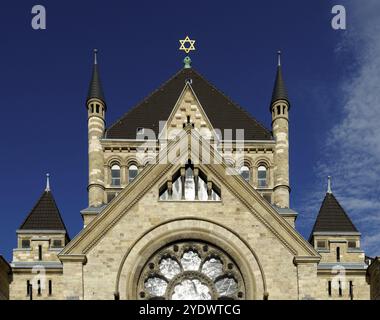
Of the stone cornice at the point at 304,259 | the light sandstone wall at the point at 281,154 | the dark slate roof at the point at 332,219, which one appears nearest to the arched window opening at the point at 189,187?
the stone cornice at the point at 304,259

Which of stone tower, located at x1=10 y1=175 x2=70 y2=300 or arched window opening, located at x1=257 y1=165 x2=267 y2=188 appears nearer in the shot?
stone tower, located at x1=10 y1=175 x2=70 y2=300

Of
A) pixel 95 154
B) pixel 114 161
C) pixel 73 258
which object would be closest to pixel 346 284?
pixel 73 258

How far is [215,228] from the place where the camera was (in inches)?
1433

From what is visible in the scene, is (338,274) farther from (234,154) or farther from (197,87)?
(197,87)

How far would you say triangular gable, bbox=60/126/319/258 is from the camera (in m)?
35.8

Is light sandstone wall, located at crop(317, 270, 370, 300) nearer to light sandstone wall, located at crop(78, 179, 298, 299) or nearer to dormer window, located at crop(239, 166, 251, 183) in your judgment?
light sandstone wall, located at crop(78, 179, 298, 299)

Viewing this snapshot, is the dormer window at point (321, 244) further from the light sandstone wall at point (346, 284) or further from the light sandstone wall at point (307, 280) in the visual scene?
the light sandstone wall at point (307, 280)

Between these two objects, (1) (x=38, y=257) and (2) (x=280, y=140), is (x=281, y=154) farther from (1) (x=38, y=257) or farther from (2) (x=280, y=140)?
(1) (x=38, y=257)

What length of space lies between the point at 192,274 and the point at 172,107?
61.4ft

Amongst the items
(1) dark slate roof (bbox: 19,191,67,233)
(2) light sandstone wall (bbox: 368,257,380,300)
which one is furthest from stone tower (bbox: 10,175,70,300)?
(2) light sandstone wall (bbox: 368,257,380,300)

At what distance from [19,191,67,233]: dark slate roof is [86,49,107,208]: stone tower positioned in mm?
3998

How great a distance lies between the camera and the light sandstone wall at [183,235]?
116ft
